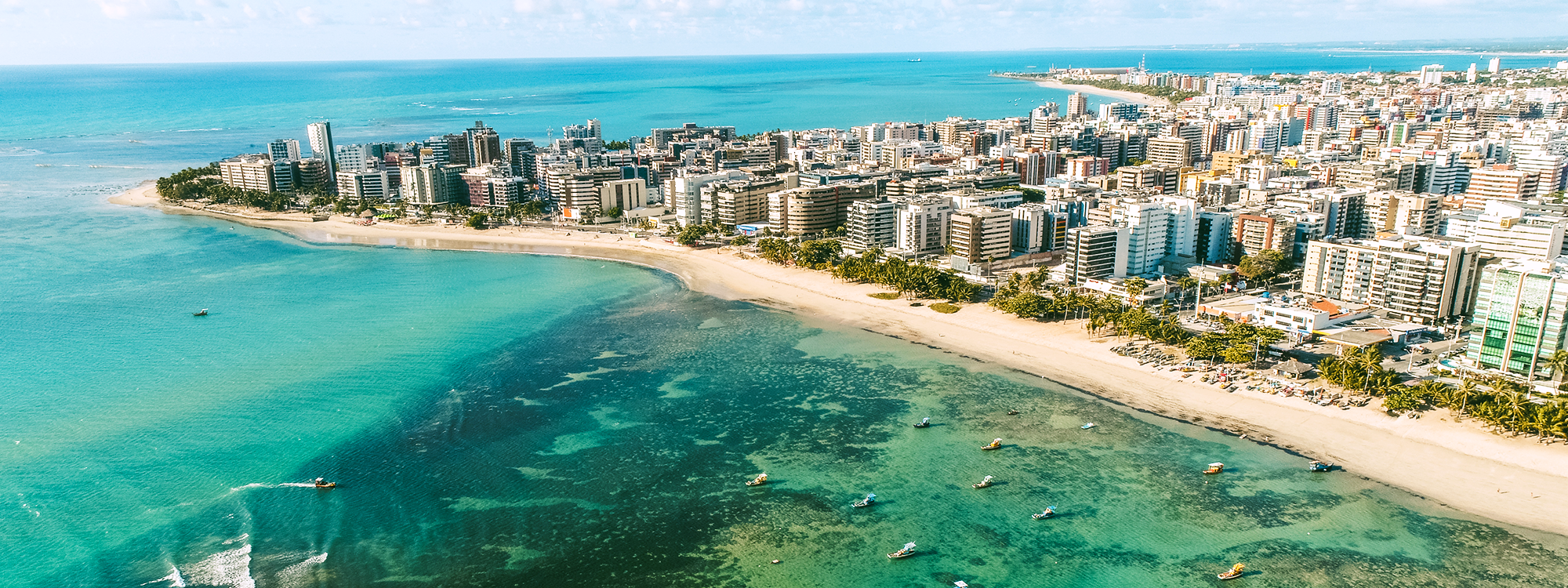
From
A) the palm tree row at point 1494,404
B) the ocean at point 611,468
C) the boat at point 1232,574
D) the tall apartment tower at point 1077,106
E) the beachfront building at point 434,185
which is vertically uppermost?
the tall apartment tower at point 1077,106

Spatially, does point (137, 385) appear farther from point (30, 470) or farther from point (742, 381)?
point (742, 381)

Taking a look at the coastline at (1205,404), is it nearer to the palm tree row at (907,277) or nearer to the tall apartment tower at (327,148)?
the palm tree row at (907,277)

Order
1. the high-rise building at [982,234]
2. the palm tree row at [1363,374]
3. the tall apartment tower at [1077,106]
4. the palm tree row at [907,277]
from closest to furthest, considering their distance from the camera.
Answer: the palm tree row at [1363,374]
the palm tree row at [907,277]
the high-rise building at [982,234]
the tall apartment tower at [1077,106]

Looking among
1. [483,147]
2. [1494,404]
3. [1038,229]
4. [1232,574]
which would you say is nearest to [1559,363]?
[1494,404]

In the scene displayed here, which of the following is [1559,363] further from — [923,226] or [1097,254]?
[923,226]

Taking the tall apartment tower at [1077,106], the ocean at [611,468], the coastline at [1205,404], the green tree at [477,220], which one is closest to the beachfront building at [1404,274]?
the coastline at [1205,404]

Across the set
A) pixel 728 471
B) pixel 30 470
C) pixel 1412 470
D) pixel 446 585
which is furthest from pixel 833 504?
pixel 30 470

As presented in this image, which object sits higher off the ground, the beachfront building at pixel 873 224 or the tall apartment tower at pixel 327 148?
the tall apartment tower at pixel 327 148
